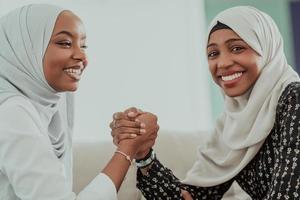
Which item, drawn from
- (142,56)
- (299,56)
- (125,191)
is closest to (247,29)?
(125,191)

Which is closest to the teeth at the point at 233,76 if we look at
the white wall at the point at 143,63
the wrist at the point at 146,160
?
the wrist at the point at 146,160

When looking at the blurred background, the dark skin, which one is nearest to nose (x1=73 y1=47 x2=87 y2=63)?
the dark skin

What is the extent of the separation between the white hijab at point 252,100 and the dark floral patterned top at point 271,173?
3 cm

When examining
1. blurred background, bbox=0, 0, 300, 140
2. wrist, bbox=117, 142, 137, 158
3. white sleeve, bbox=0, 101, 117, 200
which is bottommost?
blurred background, bbox=0, 0, 300, 140

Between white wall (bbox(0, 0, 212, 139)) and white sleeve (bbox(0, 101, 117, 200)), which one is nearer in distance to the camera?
white sleeve (bbox(0, 101, 117, 200))

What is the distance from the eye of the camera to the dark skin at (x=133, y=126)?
1570 millimetres

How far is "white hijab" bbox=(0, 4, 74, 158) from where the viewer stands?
1473mm

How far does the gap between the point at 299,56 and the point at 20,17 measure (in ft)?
9.71

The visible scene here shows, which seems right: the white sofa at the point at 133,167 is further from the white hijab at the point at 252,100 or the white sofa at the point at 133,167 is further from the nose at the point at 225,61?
the nose at the point at 225,61

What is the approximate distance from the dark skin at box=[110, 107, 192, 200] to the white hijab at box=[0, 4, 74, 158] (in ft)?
0.66

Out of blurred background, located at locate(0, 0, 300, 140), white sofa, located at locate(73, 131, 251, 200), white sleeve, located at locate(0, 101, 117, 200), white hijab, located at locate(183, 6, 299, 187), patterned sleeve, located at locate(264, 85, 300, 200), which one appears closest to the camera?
white sleeve, located at locate(0, 101, 117, 200)

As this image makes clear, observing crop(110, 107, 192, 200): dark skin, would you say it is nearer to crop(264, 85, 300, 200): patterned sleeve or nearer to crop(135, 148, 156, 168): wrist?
crop(135, 148, 156, 168): wrist

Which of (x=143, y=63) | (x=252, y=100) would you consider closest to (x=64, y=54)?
(x=252, y=100)

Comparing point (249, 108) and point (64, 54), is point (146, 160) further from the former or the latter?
point (64, 54)
